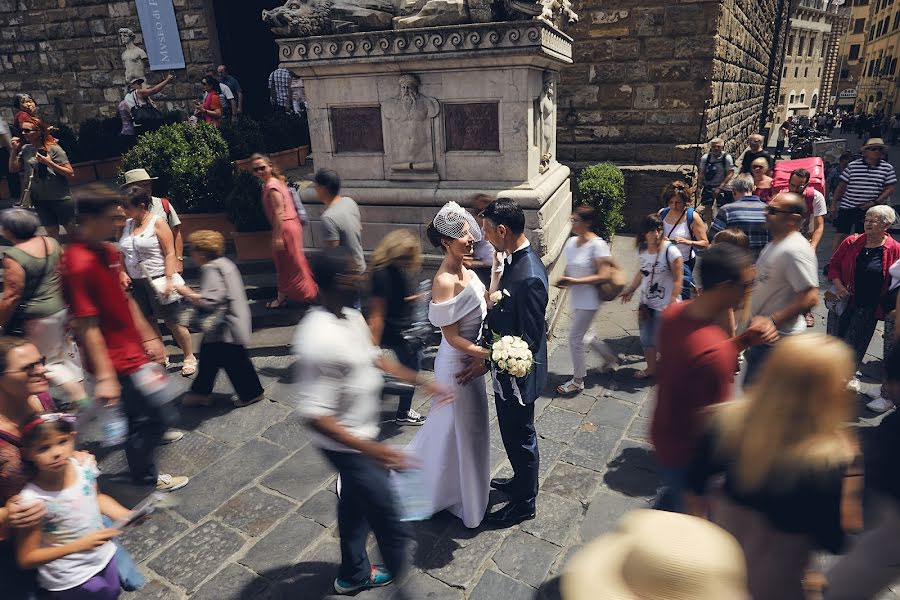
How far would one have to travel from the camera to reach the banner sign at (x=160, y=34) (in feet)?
44.5

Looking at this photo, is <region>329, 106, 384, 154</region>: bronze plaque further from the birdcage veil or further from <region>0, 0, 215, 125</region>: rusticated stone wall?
<region>0, 0, 215, 125</region>: rusticated stone wall

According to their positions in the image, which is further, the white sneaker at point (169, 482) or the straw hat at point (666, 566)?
the white sneaker at point (169, 482)

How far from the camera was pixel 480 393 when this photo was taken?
339 cm

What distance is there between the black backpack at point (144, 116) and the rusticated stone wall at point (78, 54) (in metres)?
3.50

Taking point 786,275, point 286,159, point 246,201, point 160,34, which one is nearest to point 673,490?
point 786,275

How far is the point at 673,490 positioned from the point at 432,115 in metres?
4.63

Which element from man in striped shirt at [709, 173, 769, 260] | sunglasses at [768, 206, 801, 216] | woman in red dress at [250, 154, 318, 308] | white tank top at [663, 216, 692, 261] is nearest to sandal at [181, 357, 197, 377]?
woman in red dress at [250, 154, 318, 308]

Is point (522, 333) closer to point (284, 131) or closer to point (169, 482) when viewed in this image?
point (169, 482)

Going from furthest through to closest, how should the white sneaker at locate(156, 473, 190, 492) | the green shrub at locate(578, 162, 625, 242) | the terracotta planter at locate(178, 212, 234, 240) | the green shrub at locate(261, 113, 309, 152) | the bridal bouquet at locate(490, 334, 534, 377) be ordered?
the green shrub at locate(261, 113, 309, 152), the green shrub at locate(578, 162, 625, 242), the terracotta planter at locate(178, 212, 234, 240), the white sneaker at locate(156, 473, 190, 492), the bridal bouquet at locate(490, 334, 534, 377)

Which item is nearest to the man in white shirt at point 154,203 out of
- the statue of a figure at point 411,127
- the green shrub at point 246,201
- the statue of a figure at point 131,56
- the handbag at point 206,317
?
the handbag at point 206,317

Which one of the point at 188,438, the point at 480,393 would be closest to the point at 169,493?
the point at 188,438

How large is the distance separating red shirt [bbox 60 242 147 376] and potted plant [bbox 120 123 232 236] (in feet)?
14.9

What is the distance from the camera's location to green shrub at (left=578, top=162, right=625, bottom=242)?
9164 mm

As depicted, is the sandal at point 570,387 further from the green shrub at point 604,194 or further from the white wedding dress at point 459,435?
the green shrub at point 604,194
